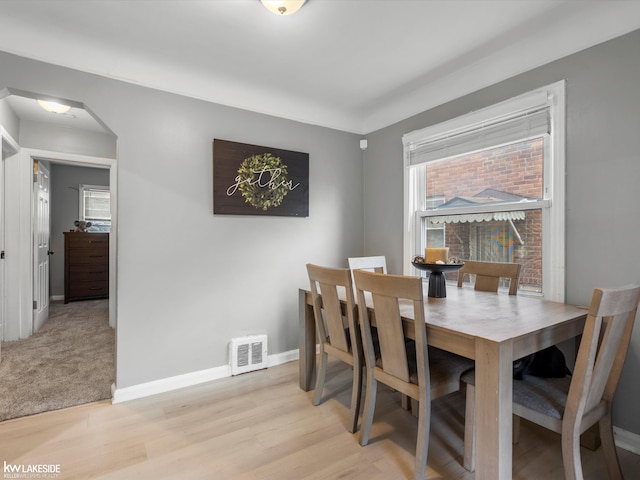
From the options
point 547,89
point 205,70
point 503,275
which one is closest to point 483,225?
point 503,275

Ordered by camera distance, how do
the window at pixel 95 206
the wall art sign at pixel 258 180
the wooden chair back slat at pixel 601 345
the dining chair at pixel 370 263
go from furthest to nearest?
the window at pixel 95 206 < the dining chair at pixel 370 263 < the wall art sign at pixel 258 180 < the wooden chair back slat at pixel 601 345

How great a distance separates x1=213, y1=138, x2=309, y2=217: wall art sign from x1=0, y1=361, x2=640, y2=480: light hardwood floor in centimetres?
146

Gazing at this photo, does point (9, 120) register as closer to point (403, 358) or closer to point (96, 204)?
point (96, 204)

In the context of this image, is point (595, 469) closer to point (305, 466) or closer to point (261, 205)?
point (305, 466)

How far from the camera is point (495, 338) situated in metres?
1.21

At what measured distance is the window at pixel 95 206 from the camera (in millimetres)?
5680

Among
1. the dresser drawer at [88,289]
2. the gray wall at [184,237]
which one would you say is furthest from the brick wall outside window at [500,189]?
the dresser drawer at [88,289]

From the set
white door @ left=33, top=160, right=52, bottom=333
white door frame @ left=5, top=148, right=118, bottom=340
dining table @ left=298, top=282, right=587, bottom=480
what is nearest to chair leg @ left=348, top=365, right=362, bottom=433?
dining table @ left=298, top=282, right=587, bottom=480

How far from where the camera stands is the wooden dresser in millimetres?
5301

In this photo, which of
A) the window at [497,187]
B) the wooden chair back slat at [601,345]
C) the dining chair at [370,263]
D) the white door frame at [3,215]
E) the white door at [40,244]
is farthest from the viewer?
the white door at [40,244]

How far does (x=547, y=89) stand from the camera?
2.01 m

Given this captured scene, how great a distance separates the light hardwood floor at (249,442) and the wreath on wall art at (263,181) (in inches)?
59.5

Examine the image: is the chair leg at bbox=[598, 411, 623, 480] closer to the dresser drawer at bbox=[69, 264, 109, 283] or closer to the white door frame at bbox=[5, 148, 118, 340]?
the white door frame at bbox=[5, 148, 118, 340]

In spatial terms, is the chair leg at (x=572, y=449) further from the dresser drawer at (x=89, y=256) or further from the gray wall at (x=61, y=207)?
the gray wall at (x=61, y=207)
